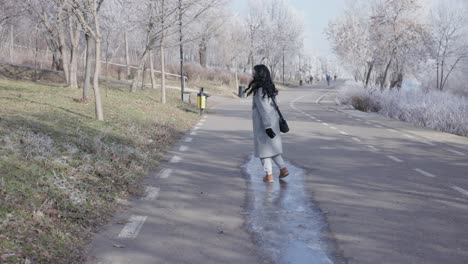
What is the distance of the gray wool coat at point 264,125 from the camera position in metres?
8.08

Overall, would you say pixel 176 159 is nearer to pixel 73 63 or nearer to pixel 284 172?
pixel 284 172

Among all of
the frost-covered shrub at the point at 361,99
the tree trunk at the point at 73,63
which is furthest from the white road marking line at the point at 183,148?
the frost-covered shrub at the point at 361,99

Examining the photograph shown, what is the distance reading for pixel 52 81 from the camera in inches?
1198

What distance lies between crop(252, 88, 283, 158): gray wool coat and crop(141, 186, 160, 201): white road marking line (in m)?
1.69

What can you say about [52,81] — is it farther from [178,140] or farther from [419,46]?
[419,46]

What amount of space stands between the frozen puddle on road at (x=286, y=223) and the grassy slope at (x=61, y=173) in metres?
1.63

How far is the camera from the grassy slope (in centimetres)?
468

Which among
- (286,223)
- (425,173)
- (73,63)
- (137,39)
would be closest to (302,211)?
(286,223)

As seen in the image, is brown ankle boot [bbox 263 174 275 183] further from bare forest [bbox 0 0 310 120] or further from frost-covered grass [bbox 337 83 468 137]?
frost-covered grass [bbox 337 83 468 137]

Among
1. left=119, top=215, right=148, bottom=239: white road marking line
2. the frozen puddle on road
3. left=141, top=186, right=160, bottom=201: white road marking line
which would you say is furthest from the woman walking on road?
left=119, top=215, right=148, bottom=239: white road marking line

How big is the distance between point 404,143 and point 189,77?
34.5m

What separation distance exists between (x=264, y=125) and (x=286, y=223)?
8.20 feet

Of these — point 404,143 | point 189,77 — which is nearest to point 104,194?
point 404,143

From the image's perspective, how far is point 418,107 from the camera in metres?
22.1
